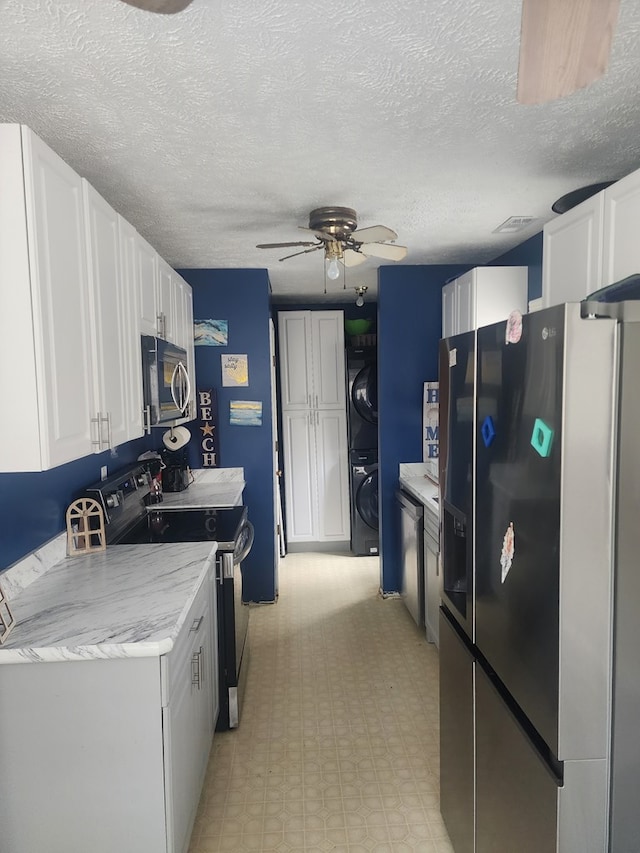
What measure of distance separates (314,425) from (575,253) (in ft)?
10.9

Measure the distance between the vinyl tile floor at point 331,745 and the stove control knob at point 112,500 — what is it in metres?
1.18

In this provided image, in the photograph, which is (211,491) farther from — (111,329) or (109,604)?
(109,604)

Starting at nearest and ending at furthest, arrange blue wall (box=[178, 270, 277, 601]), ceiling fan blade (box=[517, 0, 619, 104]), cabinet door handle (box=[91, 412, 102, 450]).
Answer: ceiling fan blade (box=[517, 0, 619, 104]), cabinet door handle (box=[91, 412, 102, 450]), blue wall (box=[178, 270, 277, 601])

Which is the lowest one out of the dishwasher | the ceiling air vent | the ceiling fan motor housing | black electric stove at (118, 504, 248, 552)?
the dishwasher

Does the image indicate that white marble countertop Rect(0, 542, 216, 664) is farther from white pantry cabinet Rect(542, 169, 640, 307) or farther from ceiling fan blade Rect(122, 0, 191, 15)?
white pantry cabinet Rect(542, 169, 640, 307)

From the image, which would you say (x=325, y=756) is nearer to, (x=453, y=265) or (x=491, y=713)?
(x=491, y=713)

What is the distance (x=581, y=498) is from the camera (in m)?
1.06

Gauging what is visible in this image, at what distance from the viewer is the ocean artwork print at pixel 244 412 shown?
12.5 ft

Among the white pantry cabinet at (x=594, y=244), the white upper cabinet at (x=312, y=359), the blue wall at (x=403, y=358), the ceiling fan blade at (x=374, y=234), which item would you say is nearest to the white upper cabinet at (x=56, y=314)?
the ceiling fan blade at (x=374, y=234)

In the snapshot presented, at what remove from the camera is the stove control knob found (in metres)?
2.35

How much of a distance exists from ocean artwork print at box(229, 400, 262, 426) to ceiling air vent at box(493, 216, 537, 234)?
188cm

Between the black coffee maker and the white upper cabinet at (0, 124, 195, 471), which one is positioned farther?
the black coffee maker

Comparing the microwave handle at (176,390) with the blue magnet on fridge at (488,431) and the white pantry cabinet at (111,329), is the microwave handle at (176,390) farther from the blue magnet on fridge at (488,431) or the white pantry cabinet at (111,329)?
the blue magnet on fridge at (488,431)

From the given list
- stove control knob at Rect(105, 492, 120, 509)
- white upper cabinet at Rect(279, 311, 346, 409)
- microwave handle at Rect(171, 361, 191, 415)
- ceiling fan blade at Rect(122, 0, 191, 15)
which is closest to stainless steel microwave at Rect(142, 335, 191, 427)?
microwave handle at Rect(171, 361, 191, 415)
